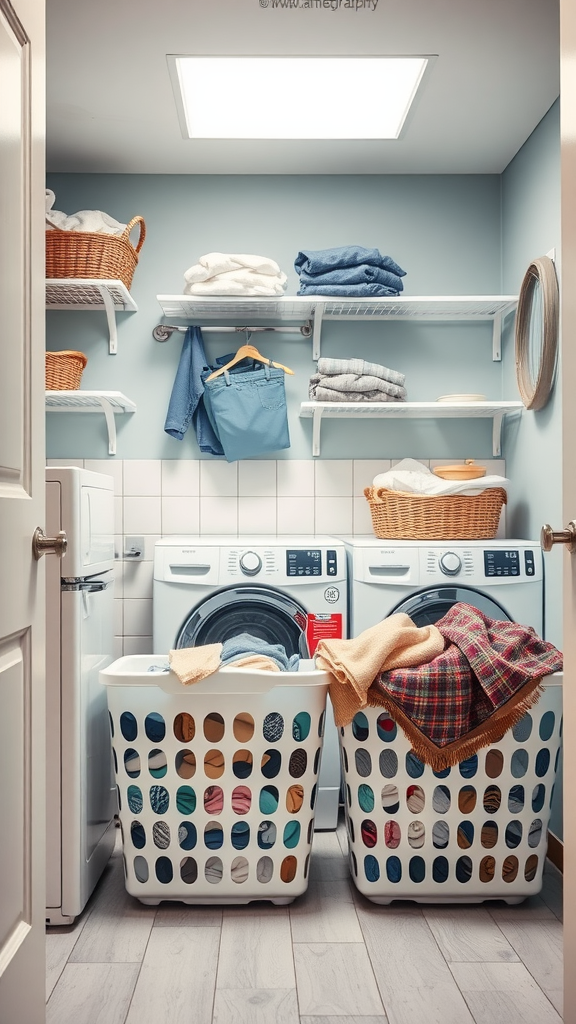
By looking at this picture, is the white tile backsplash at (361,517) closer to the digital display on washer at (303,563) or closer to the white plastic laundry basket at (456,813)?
the digital display on washer at (303,563)

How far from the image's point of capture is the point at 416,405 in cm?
304

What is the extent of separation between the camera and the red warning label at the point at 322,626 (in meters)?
2.77

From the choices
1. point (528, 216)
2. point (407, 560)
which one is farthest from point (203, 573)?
point (528, 216)

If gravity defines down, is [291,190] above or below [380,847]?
above

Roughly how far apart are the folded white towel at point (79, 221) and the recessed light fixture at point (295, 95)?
42 cm

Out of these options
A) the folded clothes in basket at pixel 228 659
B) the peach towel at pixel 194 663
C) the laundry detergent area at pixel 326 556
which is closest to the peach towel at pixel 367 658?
the laundry detergent area at pixel 326 556

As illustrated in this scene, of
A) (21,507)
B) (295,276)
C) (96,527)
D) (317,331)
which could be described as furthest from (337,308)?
(21,507)

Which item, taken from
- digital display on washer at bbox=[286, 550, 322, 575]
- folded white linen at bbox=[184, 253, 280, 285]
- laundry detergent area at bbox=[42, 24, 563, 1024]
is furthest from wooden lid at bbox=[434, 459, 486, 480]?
folded white linen at bbox=[184, 253, 280, 285]

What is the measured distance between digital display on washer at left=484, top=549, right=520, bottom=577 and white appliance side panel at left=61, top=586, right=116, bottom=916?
1246 mm

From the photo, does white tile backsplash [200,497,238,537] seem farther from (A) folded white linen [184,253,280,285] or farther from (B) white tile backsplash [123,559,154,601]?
(A) folded white linen [184,253,280,285]

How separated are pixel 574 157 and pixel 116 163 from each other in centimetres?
239

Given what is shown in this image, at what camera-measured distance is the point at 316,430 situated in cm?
330

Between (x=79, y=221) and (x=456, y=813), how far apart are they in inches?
88.5

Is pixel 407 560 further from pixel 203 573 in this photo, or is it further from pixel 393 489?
pixel 203 573
